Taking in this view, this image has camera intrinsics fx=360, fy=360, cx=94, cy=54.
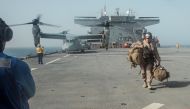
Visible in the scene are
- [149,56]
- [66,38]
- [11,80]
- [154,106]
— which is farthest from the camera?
[66,38]

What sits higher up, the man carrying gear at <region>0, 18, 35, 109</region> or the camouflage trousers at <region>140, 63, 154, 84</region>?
the man carrying gear at <region>0, 18, 35, 109</region>

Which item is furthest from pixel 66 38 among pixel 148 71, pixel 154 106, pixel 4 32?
pixel 4 32

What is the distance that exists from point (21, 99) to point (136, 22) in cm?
8894

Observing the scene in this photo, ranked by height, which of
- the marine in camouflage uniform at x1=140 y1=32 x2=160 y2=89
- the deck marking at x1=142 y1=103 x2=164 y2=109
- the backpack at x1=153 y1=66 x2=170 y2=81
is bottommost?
the deck marking at x1=142 y1=103 x2=164 y2=109

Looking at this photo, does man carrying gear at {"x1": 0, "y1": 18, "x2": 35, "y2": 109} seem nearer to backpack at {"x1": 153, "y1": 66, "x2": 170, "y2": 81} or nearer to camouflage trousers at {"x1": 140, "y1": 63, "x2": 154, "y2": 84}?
A: camouflage trousers at {"x1": 140, "y1": 63, "x2": 154, "y2": 84}

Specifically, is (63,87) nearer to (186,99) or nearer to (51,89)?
(51,89)

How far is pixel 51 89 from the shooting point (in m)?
12.2

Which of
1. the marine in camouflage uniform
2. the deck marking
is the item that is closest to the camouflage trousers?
the marine in camouflage uniform

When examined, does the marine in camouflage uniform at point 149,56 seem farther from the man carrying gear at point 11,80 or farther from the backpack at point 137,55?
the man carrying gear at point 11,80

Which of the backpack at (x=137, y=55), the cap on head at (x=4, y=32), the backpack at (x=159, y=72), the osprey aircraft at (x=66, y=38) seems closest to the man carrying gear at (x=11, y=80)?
the cap on head at (x=4, y=32)

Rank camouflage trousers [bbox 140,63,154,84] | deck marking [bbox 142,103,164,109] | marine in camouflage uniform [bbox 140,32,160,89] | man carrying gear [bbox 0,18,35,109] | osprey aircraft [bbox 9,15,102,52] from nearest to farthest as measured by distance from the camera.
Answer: man carrying gear [bbox 0,18,35,109], deck marking [bbox 142,103,164,109], marine in camouflage uniform [bbox 140,32,160,89], camouflage trousers [bbox 140,63,154,84], osprey aircraft [bbox 9,15,102,52]

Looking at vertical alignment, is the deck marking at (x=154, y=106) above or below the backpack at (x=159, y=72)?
below

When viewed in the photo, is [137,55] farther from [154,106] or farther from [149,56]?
[154,106]

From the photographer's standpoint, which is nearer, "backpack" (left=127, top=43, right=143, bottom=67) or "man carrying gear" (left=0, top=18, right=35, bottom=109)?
"man carrying gear" (left=0, top=18, right=35, bottom=109)
